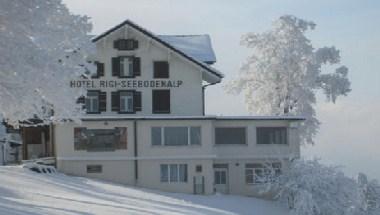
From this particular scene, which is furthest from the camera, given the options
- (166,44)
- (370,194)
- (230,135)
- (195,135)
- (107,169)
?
(166,44)

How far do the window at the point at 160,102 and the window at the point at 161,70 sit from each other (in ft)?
3.51

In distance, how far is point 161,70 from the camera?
169 ft

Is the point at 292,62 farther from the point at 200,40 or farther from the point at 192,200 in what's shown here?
the point at 192,200

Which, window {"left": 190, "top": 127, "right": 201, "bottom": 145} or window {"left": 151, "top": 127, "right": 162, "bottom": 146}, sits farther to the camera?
window {"left": 190, "top": 127, "right": 201, "bottom": 145}

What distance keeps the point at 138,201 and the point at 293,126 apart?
55.5ft

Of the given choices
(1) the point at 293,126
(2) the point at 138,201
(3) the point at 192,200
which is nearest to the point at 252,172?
(1) the point at 293,126

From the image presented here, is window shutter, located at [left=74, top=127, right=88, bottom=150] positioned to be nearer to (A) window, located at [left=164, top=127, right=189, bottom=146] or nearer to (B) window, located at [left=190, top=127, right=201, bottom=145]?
(A) window, located at [left=164, top=127, right=189, bottom=146]

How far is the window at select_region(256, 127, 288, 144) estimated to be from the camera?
50.2 meters

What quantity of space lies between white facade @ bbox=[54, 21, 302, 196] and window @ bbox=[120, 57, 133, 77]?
391 millimetres

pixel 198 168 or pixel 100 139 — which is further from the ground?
pixel 100 139

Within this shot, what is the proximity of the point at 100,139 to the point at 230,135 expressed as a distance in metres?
8.45

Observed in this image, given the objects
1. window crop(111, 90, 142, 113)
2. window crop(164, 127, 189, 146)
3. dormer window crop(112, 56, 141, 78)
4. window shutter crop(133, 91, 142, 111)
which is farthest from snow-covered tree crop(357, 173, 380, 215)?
dormer window crop(112, 56, 141, 78)

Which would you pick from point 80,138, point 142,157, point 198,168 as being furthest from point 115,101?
point 198,168

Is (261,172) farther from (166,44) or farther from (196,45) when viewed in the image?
(196,45)
